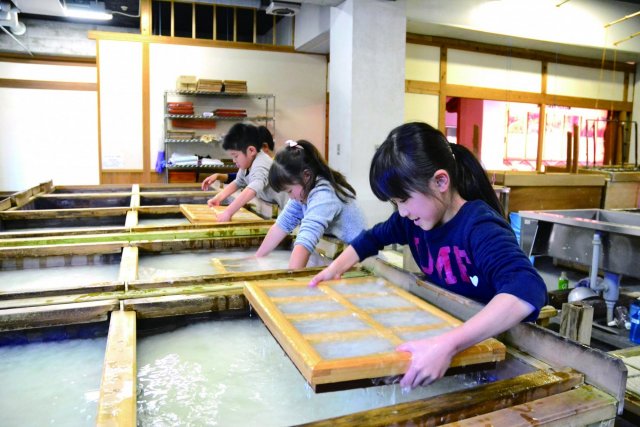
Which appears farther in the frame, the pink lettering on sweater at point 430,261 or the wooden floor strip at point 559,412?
the pink lettering on sweater at point 430,261

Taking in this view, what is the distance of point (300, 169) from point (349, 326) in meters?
1.12

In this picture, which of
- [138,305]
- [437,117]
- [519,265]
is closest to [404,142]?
[519,265]

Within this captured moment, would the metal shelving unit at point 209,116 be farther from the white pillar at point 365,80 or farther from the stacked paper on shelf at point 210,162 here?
the white pillar at point 365,80

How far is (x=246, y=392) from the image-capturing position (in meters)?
1.20

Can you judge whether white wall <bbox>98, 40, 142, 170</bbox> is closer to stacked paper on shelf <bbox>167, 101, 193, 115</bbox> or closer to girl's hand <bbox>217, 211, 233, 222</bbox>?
stacked paper on shelf <bbox>167, 101, 193, 115</bbox>

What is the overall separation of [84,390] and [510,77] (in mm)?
8279

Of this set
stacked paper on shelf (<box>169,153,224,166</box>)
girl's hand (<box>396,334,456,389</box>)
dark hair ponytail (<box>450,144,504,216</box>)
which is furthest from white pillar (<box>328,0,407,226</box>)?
girl's hand (<box>396,334,456,389</box>)

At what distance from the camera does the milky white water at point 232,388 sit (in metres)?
1.10

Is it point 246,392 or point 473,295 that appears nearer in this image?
point 246,392

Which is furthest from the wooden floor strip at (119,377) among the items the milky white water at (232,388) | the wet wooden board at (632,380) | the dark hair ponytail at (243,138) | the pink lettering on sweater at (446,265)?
the dark hair ponytail at (243,138)

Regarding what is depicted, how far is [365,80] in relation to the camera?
18.5 ft

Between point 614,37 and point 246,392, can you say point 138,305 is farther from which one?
point 614,37

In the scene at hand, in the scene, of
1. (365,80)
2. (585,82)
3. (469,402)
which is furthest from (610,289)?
(585,82)

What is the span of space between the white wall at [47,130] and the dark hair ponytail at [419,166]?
880 cm
